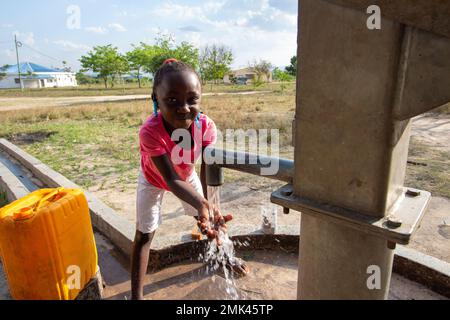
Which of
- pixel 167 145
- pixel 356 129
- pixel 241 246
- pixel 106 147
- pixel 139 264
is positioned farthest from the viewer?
pixel 106 147

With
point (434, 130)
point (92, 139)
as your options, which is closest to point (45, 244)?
point (92, 139)

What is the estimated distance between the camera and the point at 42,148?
6820mm

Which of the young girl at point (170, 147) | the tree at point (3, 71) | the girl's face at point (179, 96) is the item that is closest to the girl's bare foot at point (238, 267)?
the young girl at point (170, 147)

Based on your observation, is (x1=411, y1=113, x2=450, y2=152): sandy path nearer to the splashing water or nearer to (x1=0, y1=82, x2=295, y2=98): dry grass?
the splashing water

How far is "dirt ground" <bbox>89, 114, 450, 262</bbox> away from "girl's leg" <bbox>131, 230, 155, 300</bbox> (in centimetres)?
77

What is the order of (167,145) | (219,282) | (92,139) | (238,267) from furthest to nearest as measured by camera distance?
1. (92,139)
2. (238,267)
3. (219,282)
4. (167,145)

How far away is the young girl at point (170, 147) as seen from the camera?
1635 millimetres

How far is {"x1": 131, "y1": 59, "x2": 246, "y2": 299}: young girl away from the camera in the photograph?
1.63 m

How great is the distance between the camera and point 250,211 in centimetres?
359

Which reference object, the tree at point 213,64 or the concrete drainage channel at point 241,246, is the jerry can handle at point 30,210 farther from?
the tree at point 213,64

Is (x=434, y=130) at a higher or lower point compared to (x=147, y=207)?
lower

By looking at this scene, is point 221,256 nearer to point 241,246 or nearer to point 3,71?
point 241,246

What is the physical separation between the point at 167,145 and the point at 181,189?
397 mm
